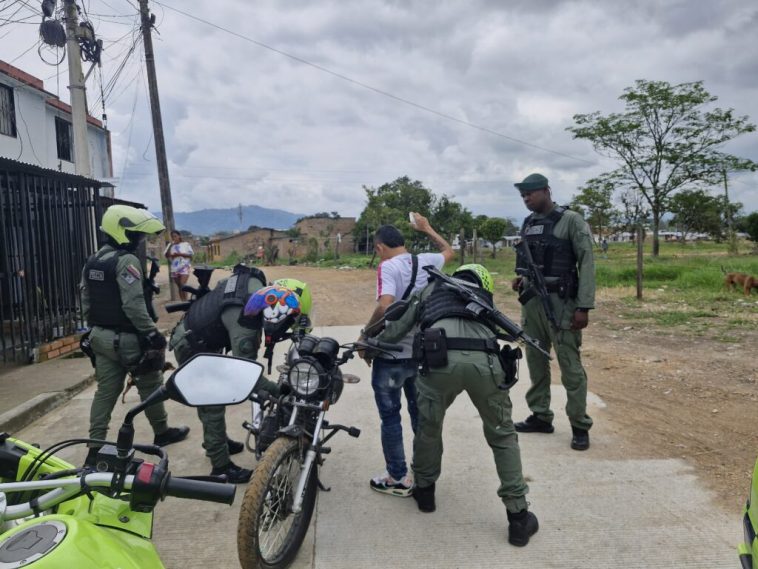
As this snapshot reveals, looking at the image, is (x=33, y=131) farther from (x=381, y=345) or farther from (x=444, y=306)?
(x=444, y=306)

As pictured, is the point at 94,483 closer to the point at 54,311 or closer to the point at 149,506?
the point at 149,506

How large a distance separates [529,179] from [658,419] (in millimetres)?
2308

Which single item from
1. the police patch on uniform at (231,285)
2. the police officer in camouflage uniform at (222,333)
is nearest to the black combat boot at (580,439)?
the police officer in camouflage uniform at (222,333)

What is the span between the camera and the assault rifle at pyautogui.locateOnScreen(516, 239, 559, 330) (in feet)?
12.9

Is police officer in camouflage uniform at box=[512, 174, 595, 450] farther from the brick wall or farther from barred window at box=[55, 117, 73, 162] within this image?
barred window at box=[55, 117, 73, 162]

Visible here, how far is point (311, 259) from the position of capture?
111 ft

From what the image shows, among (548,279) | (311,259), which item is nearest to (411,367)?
(548,279)

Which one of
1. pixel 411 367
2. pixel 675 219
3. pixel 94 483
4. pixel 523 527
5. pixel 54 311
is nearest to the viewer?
pixel 94 483

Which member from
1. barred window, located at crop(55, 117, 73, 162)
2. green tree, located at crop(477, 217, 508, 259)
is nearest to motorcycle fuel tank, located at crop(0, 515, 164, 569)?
barred window, located at crop(55, 117, 73, 162)

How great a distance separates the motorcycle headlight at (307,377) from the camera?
2.62 metres

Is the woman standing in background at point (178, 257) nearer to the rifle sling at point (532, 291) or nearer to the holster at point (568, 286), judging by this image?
the rifle sling at point (532, 291)

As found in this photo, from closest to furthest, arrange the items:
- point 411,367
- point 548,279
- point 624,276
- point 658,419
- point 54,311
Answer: point 411,367 → point 548,279 → point 658,419 → point 54,311 → point 624,276

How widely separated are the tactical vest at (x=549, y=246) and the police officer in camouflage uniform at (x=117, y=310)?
8.98ft

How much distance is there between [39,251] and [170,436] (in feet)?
13.0
